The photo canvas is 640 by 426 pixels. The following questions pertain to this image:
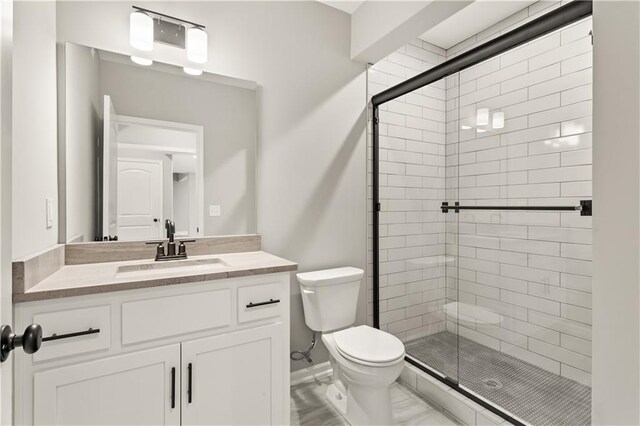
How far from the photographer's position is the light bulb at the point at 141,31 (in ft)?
5.38

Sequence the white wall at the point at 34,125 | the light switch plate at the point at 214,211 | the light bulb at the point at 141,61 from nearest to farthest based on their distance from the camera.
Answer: the white wall at the point at 34,125
the light bulb at the point at 141,61
the light switch plate at the point at 214,211

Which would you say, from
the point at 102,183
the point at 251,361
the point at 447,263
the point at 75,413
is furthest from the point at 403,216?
the point at 75,413

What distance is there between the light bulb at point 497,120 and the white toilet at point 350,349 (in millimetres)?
1439

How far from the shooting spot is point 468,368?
208cm

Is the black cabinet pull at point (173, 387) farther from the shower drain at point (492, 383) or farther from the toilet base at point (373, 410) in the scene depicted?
the shower drain at point (492, 383)

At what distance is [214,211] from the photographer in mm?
1904

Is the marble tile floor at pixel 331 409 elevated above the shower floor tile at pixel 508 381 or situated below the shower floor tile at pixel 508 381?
below

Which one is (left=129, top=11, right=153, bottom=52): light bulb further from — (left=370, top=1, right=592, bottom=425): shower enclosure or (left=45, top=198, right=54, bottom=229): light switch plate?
(left=370, top=1, right=592, bottom=425): shower enclosure

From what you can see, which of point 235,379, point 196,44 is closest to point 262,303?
point 235,379

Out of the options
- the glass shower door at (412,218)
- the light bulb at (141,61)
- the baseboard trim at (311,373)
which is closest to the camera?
the light bulb at (141,61)

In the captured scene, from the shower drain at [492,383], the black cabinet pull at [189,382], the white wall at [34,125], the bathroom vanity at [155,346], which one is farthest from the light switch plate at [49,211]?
the shower drain at [492,383]

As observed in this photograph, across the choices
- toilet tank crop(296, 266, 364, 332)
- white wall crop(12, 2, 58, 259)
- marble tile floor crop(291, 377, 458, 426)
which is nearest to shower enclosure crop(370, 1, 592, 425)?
marble tile floor crop(291, 377, 458, 426)

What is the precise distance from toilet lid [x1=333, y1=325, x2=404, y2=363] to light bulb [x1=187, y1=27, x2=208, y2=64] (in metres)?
1.77

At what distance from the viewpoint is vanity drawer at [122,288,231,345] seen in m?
1.21
